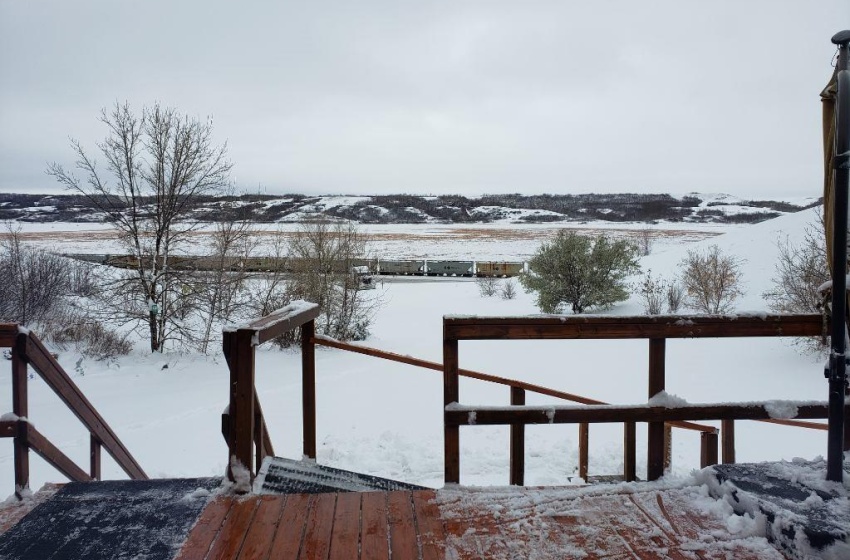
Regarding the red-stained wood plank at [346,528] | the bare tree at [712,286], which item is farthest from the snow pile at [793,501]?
the bare tree at [712,286]

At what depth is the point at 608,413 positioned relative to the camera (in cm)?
303

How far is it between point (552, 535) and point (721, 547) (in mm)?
717

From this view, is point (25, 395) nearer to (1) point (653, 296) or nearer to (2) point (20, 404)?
(2) point (20, 404)

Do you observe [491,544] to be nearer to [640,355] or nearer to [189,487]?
[189,487]

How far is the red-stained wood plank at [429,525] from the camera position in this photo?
246 cm

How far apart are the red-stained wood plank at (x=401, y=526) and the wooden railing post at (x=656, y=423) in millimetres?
1388

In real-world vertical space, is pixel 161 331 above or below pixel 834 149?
below

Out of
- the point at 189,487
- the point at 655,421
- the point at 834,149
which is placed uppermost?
the point at 834,149

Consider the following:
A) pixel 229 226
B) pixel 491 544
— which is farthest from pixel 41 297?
pixel 491 544

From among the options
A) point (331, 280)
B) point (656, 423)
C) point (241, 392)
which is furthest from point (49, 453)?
point (331, 280)

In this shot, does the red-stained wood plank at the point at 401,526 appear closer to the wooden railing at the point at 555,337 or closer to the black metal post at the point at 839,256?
the wooden railing at the point at 555,337

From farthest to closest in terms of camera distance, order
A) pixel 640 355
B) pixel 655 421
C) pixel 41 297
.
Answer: pixel 41 297 < pixel 640 355 < pixel 655 421

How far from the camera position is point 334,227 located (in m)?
15.2

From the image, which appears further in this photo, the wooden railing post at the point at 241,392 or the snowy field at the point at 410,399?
the snowy field at the point at 410,399
